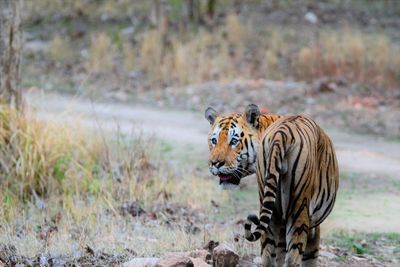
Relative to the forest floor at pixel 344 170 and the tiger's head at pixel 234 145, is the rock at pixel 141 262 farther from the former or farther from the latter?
the forest floor at pixel 344 170

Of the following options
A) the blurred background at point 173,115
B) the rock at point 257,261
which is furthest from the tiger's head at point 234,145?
the blurred background at point 173,115

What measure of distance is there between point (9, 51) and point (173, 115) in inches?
266

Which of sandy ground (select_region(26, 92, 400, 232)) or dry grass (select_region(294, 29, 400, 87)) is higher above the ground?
dry grass (select_region(294, 29, 400, 87))

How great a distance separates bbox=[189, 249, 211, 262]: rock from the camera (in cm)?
645

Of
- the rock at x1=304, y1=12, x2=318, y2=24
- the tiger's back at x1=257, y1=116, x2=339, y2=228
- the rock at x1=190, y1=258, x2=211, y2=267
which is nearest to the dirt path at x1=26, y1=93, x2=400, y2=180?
the rock at x1=190, y1=258, x2=211, y2=267

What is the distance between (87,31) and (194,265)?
20763 millimetres

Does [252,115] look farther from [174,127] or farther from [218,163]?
[174,127]

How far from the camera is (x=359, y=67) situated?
62.0ft

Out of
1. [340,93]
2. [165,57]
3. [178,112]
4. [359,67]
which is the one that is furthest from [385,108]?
[165,57]

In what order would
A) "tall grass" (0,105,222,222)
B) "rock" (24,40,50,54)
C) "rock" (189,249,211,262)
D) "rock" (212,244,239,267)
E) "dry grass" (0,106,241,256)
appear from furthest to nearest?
"rock" (24,40,50,54) < "tall grass" (0,105,222,222) < "dry grass" (0,106,241,256) < "rock" (189,249,211,262) < "rock" (212,244,239,267)

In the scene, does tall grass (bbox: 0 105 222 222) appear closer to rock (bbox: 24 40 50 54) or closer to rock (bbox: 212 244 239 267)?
rock (bbox: 212 244 239 267)

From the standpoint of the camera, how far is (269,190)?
5.28 metres

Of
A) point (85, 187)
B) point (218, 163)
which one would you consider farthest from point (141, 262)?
point (85, 187)

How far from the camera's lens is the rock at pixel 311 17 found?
25.3 m
